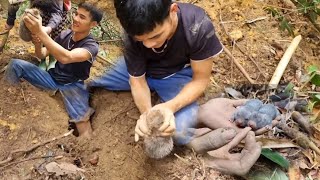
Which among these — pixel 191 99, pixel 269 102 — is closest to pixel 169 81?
pixel 191 99

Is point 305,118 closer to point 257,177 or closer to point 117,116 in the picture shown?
point 257,177

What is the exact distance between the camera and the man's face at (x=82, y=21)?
7.31ft

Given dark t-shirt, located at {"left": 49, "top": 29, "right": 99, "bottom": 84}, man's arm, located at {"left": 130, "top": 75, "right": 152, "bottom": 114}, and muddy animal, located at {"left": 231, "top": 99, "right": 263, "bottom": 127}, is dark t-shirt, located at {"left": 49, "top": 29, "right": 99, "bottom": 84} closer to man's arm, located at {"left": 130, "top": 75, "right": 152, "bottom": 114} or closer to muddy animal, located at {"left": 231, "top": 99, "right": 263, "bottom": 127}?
man's arm, located at {"left": 130, "top": 75, "right": 152, "bottom": 114}

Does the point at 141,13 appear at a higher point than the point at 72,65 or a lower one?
higher

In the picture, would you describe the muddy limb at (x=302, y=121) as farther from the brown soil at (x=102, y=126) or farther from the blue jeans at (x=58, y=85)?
the blue jeans at (x=58, y=85)

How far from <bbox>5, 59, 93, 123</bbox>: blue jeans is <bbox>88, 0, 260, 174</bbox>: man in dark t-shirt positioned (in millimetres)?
379

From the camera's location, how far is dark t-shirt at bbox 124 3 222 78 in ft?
6.91

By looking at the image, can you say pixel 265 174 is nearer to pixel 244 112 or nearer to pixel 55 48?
pixel 244 112

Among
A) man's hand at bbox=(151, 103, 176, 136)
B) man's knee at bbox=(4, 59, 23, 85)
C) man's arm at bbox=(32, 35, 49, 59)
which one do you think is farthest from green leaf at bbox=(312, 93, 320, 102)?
man's knee at bbox=(4, 59, 23, 85)

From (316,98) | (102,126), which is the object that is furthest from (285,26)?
(102,126)

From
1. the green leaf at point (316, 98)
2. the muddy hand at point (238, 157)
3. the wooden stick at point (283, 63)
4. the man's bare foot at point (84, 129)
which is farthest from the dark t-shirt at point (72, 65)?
the green leaf at point (316, 98)

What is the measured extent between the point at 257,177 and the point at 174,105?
0.52 meters

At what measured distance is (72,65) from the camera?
7.88 ft

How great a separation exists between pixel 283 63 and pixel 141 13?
139 cm
